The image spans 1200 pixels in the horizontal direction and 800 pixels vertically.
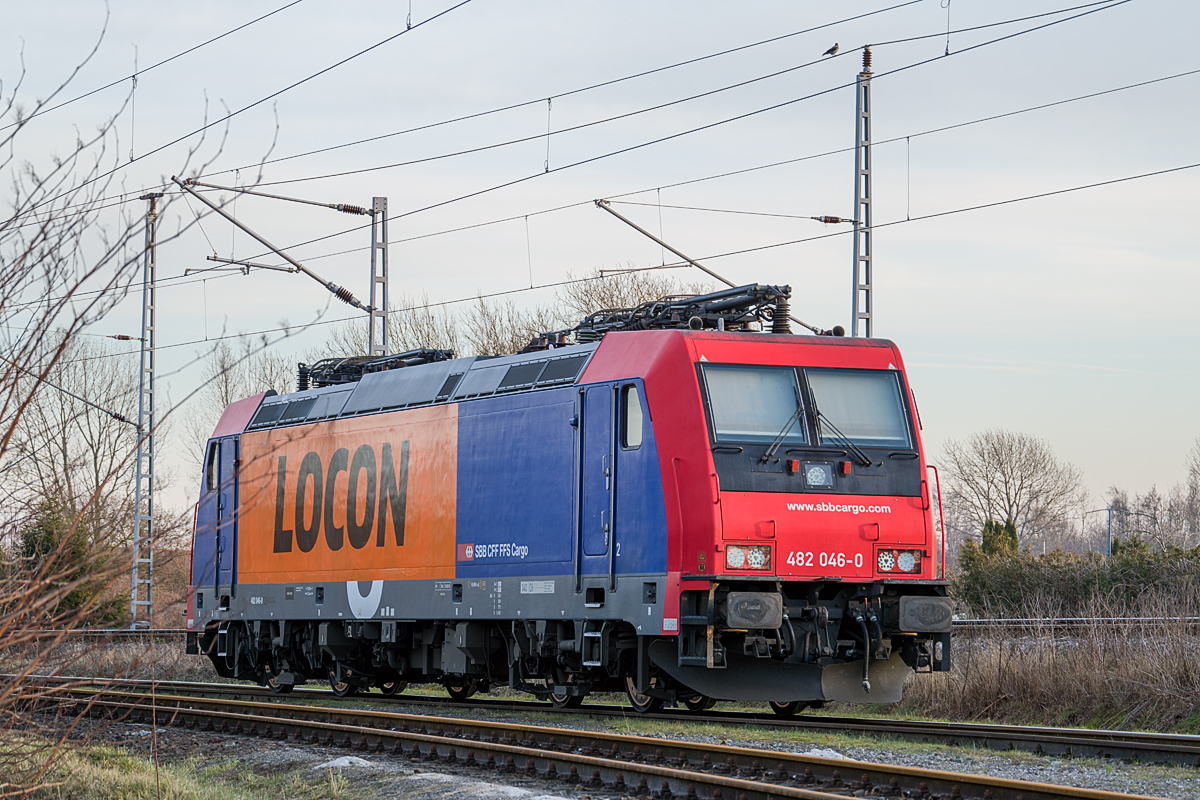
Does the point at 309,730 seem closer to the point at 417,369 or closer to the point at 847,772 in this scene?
the point at 417,369

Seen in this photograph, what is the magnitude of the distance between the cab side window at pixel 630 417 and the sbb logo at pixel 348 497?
14.1 ft

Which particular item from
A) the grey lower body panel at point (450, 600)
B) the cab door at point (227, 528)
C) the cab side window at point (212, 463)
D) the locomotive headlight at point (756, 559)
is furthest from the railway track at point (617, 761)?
the cab side window at point (212, 463)

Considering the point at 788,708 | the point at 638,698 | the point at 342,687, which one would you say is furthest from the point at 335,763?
the point at 342,687

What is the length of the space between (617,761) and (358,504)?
807 centimetres

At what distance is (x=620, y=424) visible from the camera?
13367 millimetres

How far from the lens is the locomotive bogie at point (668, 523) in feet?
41.1

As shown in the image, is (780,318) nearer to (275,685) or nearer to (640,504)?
(640,504)

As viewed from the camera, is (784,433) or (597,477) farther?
(597,477)

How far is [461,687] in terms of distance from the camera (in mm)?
18281

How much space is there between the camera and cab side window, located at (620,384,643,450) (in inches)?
519

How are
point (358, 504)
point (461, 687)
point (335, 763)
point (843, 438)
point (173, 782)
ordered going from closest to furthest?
point (173, 782) → point (335, 763) → point (843, 438) → point (358, 504) → point (461, 687)

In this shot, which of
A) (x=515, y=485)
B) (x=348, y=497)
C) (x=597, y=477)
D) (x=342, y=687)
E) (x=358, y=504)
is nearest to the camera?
(x=597, y=477)

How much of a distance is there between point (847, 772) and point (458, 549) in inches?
278

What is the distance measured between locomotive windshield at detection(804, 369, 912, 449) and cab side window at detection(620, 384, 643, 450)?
5.47ft
